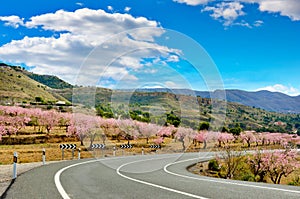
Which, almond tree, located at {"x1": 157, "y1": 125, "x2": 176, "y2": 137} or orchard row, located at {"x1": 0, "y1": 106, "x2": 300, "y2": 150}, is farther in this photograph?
orchard row, located at {"x1": 0, "y1": 106, "x2": 300, "y2": 150}

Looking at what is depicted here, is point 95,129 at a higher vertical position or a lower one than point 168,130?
lower

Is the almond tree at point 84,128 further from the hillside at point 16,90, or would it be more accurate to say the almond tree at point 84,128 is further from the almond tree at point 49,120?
the hillside at point 16,90

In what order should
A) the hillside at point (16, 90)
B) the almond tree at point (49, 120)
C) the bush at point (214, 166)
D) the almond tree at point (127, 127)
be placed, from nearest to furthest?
the almond tree at point (127, 127) < the bush at point (214, 166) < the almond tree at point (49, 120) < the hillside at point (16, 90)

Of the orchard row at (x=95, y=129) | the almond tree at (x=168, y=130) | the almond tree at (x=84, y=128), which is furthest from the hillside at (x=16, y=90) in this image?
the almond tree at (x=168, y=130)

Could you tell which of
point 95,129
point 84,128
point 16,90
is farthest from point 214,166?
point 16,90

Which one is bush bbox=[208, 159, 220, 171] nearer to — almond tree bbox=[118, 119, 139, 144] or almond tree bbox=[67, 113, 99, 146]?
almond tree bbox=[118, 119, 139, 144]

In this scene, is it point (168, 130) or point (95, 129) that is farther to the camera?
point (95, 129)

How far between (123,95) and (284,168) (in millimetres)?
25921

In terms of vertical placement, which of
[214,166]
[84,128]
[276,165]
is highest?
[84,128]

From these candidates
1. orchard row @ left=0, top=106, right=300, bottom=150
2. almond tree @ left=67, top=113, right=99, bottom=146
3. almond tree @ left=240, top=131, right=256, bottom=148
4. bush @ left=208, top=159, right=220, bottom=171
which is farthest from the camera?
almond tree @ left=240, top=131, right=256, bottom=148

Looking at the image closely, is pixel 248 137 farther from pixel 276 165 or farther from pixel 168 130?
pixel 276 165

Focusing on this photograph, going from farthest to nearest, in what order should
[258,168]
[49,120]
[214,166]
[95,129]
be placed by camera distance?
[49,120]
[95,129]
[258,168]
[214,166]

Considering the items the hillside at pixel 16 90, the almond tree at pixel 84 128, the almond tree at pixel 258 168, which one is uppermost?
the hillside at pixel 16 90

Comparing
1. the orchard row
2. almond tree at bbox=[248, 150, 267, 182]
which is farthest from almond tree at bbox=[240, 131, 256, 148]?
almond tree at bbox=[248, 150, 267, 182]
